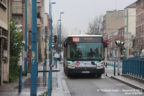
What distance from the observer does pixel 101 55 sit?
2353 centimetres

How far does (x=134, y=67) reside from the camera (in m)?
20.5

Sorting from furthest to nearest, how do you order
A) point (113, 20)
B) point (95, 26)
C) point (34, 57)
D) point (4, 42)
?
point (113, 20) < point (95, 26) < point (4, 42) < point (34, 57)

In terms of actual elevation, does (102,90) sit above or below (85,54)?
below

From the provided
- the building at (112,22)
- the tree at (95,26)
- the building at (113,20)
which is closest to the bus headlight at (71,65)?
the tree at (95,26)

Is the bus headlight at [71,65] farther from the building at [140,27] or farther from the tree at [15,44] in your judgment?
the building at [140,27]

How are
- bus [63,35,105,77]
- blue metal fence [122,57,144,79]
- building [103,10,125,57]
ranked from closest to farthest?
blue metal fence [122,57,144,79], bus [63,35,105,77], building [103,10,125,57]

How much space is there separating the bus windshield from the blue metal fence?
1827 mm

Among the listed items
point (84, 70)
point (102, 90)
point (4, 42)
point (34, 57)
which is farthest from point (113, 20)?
point (34, 57)

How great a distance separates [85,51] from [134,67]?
4213 mm

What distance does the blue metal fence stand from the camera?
18.9 meters

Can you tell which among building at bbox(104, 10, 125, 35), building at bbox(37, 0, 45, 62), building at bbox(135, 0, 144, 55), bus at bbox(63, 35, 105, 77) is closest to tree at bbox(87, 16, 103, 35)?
building at bbox(135, 0, 144, 55)

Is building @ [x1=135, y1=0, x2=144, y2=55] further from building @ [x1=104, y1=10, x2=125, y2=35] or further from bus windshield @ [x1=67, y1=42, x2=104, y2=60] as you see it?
bus windshield @ [x1=67, y1=42, x2=104, y2=60]

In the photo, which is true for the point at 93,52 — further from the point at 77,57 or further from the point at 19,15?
the point at 19,15

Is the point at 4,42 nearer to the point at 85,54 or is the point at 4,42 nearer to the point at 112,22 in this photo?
the point at 85,54
